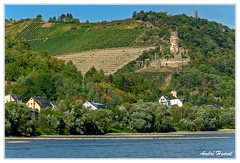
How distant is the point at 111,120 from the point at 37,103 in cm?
835

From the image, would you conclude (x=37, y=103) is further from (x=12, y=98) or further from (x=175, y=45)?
(x=175, y=45)

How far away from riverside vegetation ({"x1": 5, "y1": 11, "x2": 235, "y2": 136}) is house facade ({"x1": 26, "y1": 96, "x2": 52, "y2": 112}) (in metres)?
1.21

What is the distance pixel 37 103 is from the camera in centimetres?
5681

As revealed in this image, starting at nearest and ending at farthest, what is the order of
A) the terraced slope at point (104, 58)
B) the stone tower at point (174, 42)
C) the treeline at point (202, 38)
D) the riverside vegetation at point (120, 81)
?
the riverside vegetation at point (120, 81) < the treeline at point (202, 38) < the terraced slope at point (104, 58) < the stone tower at point (174, 42)

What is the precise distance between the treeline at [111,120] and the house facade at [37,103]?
3.45m

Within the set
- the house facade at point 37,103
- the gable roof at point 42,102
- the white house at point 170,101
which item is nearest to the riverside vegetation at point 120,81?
the white house at point 170,101

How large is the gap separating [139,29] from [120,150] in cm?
9465

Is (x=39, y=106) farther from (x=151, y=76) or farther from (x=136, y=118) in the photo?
(x=151, y=76)

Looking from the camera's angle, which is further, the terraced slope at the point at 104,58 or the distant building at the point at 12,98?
the terraced slope at the point at 104,58

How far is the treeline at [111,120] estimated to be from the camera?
41.7 m

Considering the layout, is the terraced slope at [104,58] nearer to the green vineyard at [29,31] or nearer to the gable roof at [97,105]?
the green vineyard at [29,31]

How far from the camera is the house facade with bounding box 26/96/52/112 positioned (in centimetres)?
5591

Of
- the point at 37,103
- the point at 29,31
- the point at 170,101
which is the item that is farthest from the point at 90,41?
the point at 37,103

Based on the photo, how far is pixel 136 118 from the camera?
52.2 meters
